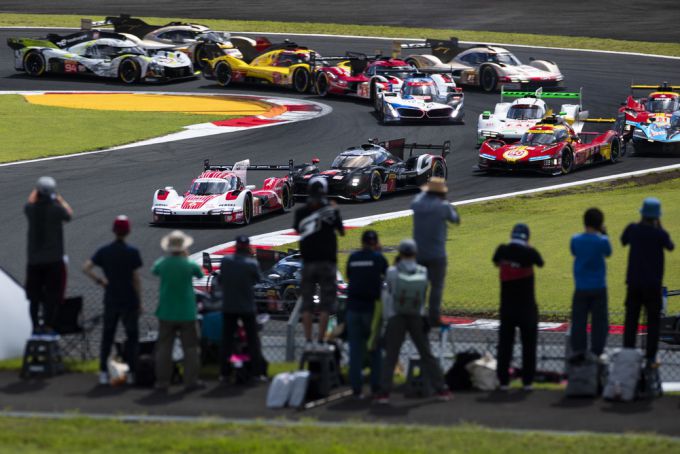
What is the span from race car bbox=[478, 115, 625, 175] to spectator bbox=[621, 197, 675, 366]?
2126 centimetres

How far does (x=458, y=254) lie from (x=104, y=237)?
22.9ft

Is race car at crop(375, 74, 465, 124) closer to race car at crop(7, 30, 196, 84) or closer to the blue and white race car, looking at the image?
the blue and white race car

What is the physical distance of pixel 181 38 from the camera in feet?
170

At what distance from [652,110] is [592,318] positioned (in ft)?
86.9

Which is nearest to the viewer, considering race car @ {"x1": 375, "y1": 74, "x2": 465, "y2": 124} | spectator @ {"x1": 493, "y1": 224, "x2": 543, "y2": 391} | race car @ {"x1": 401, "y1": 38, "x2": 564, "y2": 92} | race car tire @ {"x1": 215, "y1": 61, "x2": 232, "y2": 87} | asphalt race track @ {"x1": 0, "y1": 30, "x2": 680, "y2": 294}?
spectator @ {"x1": 493, "y1": 224, "x2": 543, "y2": 391}

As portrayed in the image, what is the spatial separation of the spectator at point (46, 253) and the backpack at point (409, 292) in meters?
3.42

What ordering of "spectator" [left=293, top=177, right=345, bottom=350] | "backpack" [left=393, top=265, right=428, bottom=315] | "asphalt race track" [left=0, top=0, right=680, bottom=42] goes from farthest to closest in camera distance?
1. "asphalt race track" [left=0, top=0, right=680, bottom=42]
2. "spectator" [left=293, top=177, right=345, bottom=350]
3. "backpack" [left=393, top=265, right=428, bottom=315]

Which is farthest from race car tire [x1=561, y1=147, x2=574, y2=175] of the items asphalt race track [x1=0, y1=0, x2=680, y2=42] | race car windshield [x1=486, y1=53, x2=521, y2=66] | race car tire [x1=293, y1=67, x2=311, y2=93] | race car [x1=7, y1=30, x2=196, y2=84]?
asphalt race track [x1=0, y1=0, x2=680, y2=42]

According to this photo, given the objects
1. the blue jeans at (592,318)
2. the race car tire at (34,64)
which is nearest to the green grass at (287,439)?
the blue jeans at (592,318)

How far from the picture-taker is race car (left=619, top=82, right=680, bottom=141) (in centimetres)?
3784

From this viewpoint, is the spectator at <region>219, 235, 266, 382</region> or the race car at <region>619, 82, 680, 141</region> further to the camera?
the race car at <region>619, 82, 680, 141</region>

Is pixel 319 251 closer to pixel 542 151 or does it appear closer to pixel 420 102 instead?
pixel 542 151

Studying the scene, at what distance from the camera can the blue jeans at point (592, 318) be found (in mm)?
13055

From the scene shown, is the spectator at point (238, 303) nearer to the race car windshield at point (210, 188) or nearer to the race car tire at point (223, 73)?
the race car windshield at point (210, 188)
